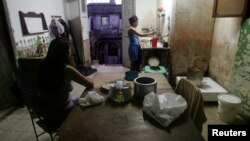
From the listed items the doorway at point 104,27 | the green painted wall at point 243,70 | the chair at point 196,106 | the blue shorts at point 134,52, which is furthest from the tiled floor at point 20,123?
the doorway at point 104,27

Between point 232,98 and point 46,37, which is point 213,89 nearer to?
point 232,98

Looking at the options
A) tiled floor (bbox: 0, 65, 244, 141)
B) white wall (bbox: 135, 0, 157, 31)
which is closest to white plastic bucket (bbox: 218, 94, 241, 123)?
tiled floor (bbox: 0, 65, 244, 141)

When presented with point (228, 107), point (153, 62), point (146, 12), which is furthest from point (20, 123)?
point (146, 12)

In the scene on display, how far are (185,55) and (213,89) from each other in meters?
0.85

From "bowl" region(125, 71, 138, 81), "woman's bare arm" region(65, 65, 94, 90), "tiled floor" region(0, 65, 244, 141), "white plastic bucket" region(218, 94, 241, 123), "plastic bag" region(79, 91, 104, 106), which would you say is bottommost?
"tiled floor" region(0, 65, 244, 141)

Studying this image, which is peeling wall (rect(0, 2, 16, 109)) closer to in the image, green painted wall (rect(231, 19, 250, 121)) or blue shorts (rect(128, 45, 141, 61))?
blue shorts (rect(128, 45, 141, 61))

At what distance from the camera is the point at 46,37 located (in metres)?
3.78

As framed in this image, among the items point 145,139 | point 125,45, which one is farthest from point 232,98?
point 125,45

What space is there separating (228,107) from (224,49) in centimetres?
100

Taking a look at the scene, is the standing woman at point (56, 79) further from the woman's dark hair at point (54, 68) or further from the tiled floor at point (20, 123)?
the tiled floor at point (20, 123)

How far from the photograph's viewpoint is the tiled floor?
208cm

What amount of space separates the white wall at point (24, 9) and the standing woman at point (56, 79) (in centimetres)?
178

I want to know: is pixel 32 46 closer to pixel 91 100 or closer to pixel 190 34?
pixel 91 100

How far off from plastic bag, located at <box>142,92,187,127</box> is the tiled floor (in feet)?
4.00
